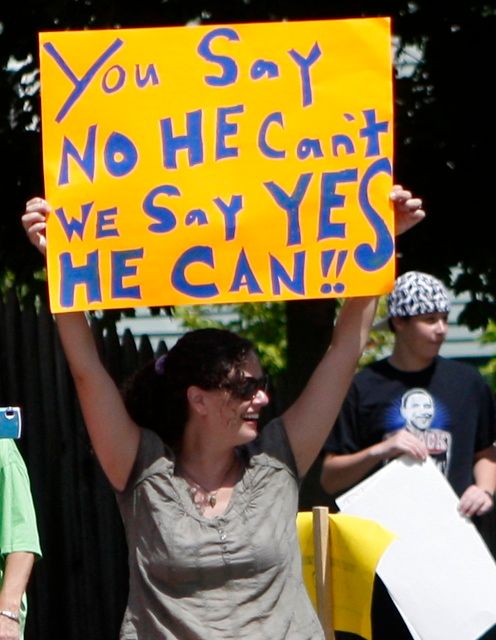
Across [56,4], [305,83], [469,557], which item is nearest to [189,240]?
[305,83]

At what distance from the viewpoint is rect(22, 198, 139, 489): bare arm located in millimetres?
4082

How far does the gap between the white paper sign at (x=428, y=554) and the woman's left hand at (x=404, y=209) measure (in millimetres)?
1063

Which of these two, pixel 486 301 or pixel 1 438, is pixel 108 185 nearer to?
pixel 1 438

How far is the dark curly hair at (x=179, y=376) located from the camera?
13.6ft

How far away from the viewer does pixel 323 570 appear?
4926 mm

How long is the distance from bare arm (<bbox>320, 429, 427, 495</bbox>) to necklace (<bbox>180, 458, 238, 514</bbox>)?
4.03 ft

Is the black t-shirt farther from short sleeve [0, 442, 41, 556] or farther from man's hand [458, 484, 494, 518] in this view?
short sleeve [0, 442, 41, 556]

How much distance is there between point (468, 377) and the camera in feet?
18.4

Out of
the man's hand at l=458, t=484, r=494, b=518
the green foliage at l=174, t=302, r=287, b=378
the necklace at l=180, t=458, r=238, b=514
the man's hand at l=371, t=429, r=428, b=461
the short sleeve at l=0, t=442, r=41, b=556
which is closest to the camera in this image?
the necklace at l=180, t=458, r=238, b=514

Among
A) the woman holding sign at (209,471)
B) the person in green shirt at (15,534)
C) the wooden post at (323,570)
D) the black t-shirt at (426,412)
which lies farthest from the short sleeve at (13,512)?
the black t-shirt at (426,412)

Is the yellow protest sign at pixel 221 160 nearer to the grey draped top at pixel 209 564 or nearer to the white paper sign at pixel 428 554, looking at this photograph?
the grey draped top at pixel 209 564

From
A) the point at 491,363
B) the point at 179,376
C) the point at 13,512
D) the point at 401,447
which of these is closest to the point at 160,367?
the point at 179,376

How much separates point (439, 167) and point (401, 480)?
2.30 meters

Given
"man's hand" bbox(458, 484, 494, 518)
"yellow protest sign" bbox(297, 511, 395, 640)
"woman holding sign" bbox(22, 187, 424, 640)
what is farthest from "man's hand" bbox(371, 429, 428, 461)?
"woman holding sign" bbox(22, 187, 424, 640)
